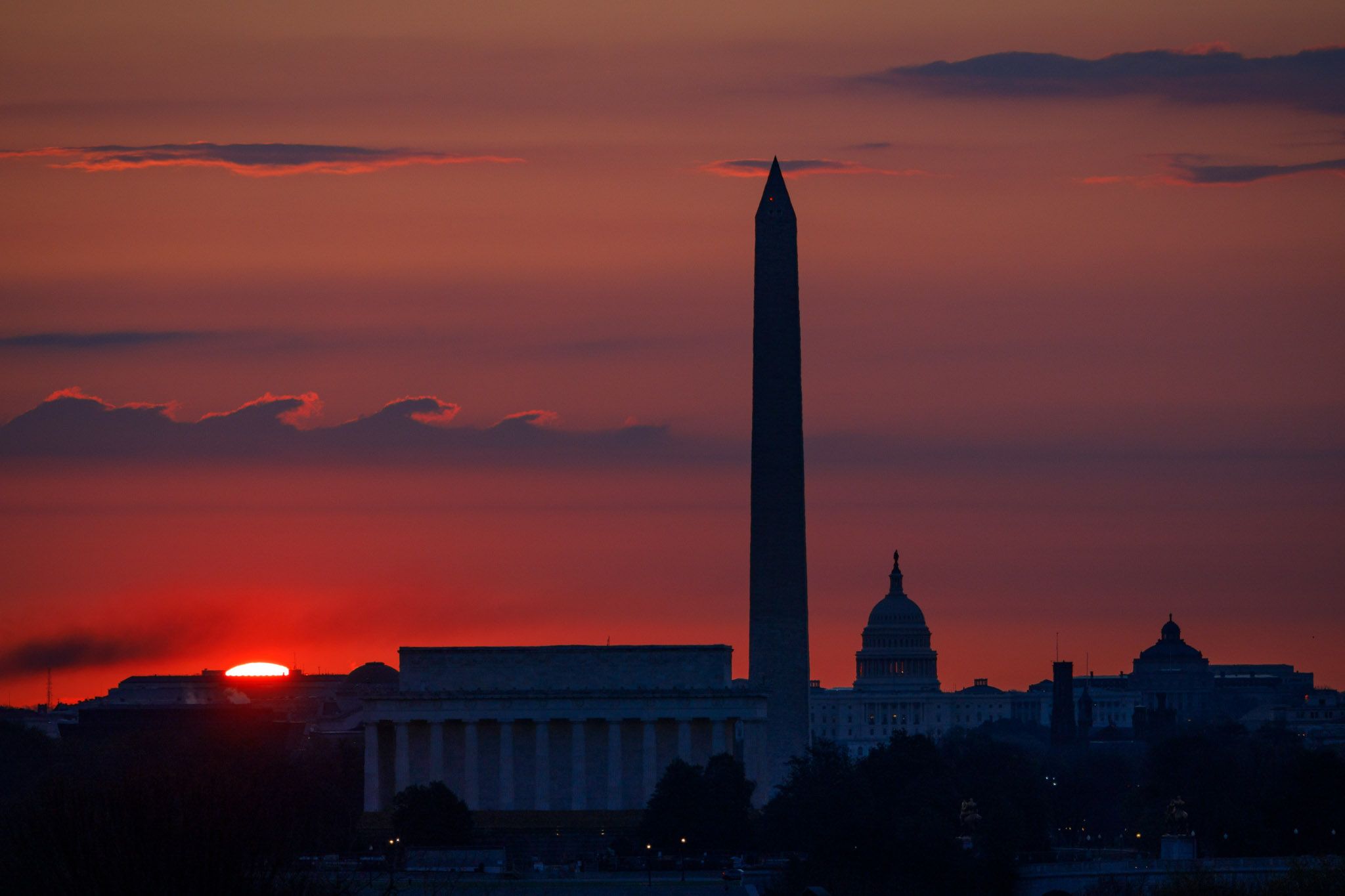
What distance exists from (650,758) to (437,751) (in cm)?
994

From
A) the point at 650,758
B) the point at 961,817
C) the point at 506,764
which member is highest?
the point at 650,758

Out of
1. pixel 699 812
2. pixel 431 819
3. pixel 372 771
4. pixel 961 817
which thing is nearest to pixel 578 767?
pixel 372 771

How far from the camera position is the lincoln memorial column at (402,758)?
160m

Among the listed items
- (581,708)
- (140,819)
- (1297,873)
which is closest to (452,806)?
(581,708)

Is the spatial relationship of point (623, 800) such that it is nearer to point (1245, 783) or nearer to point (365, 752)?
point (365, 752)

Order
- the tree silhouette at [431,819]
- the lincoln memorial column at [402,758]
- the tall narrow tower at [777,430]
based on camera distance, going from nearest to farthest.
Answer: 1. the tree silhouette at [431,819]
2. the tall narrow tower at [777,430]
3. the lincoln memorial column at [402,758]

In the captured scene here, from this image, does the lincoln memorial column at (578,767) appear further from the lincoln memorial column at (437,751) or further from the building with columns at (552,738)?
the lincoln memorial column at (437,751)

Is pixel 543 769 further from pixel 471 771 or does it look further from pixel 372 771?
pixel 372 771

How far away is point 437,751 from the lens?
16025 cm

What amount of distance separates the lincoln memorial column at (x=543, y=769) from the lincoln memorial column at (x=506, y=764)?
1.23 meters

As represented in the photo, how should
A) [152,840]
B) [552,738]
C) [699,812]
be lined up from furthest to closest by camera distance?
[552,738] < [699,812] < [152,840]

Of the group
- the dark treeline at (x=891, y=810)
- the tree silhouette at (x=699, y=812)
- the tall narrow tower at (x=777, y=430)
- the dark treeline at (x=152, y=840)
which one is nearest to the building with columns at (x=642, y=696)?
the tall narrow tower at (x=777, y=430)

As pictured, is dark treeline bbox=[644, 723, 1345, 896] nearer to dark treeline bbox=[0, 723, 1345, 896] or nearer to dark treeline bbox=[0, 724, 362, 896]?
dark treeline bbox=[0, 723, 1345, 896]

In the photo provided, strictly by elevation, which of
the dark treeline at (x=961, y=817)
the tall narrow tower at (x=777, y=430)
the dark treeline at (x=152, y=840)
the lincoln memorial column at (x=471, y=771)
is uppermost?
the tall narrow tower at (x=777, y=430)
